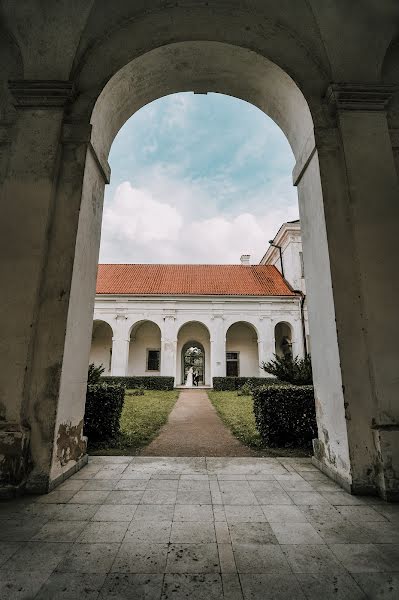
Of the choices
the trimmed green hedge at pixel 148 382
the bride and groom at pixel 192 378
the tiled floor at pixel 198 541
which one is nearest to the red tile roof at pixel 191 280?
the trimmed green hedge at pixel 148 382

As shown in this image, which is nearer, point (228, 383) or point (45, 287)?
point (45, 287)

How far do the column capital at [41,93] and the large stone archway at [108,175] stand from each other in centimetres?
1

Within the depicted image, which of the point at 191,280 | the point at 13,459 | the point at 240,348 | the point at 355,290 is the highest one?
the point at 191,280

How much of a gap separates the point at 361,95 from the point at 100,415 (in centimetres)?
625

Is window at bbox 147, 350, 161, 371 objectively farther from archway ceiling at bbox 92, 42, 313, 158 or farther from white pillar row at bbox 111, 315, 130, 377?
archway ceiling at bbox 92, 42, 313, 158

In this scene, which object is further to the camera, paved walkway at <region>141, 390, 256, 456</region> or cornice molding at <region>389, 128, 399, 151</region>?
paved walkway at <region>141, 390, 256, 456</region>

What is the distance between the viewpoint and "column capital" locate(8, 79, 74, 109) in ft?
12.3

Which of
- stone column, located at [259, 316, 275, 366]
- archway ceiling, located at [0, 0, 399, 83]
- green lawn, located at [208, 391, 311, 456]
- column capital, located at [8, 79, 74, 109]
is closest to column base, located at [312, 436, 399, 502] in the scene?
green lawn, located at [208, 391, 311, 456]

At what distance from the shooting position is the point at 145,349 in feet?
76.8

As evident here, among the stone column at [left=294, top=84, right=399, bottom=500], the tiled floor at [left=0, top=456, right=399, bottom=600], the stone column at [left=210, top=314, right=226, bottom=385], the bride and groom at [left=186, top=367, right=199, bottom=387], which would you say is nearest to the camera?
the tiled floor at [left=0, top=456, right=399, bottom=600]

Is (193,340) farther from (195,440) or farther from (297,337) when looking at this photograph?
(195,440)

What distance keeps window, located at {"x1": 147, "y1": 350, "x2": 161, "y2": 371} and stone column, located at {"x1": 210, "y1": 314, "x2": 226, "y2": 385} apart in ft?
16.0

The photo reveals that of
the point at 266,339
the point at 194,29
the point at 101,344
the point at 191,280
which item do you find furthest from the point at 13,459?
the point at 101,344

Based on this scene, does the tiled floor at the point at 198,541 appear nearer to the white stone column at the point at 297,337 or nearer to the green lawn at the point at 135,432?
the green lawn at the point at 135,432
